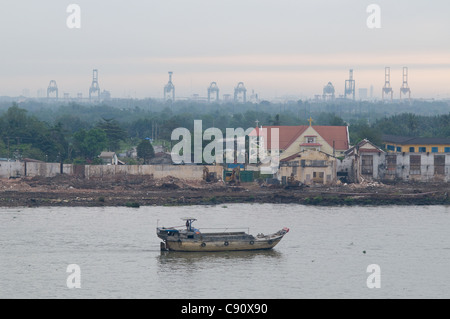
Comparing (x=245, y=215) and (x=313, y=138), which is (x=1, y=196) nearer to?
(x=245, y=215)

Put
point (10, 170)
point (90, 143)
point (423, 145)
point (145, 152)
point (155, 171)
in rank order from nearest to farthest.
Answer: point (10, 170) → point (155, 171) → point (423, 145) → point (145, 152) → point (90, 143)

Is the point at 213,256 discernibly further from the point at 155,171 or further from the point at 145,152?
the point at 145,152

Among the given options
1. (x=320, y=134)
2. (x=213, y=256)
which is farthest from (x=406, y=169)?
(x=213, y=256)

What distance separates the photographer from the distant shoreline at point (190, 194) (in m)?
30.1

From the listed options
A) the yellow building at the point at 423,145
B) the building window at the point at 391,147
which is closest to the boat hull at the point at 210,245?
the yellow building at the point at 423,145

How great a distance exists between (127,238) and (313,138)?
53.6ft

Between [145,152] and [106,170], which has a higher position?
[145,152]

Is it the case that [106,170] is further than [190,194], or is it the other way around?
[106,170]

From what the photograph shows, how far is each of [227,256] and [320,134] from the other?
18703mm

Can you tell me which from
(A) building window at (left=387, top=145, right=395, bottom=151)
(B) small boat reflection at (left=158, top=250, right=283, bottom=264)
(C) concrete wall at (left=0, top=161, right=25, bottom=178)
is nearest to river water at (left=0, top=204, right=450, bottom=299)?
(B) small boat reflection at (left=158, top=250, right=283, bottom=264)

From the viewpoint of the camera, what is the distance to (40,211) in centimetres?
2806

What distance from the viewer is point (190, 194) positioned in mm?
31781

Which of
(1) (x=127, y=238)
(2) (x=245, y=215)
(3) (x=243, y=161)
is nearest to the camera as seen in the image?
(1) (x=127, y=238)

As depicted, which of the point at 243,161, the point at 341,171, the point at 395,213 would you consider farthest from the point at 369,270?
the point at 243,161
